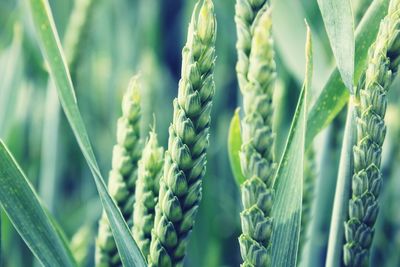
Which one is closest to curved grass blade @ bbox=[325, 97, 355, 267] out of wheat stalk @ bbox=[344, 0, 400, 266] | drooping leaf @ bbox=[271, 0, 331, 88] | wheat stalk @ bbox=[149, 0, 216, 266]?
wheat stalk @ bbox=[344, 0, 400, 266]

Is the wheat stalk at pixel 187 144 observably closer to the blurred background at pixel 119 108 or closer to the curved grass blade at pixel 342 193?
the curved grass blade at pixel 342 193

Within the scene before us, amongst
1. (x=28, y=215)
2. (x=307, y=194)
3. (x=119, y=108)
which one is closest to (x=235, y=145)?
(x=307, y=194)

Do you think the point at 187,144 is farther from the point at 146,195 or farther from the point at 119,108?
the point at 119,108

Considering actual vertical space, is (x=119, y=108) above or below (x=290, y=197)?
above

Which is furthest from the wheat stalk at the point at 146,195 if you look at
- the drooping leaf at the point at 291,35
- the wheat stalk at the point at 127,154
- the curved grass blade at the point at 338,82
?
the drooping leaf at the point at 291,35

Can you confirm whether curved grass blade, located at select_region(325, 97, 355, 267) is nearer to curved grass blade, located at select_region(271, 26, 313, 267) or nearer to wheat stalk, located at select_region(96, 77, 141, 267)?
curved grass blade, located at select_region(271, 26, 313, 267)

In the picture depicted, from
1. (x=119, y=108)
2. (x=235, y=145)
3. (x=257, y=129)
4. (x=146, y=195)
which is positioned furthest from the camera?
(x=119, y=108)
